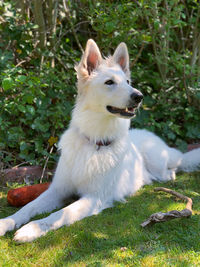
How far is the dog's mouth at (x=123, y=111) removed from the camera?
113 inches

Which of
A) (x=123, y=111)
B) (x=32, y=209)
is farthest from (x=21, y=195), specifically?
(x=123, y=111)

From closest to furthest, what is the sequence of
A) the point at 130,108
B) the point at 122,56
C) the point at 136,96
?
1. the point at 136,96
2. the point at 130,108
3. the point at 122,56

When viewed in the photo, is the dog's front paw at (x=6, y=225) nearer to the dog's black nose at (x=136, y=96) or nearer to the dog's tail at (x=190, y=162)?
the dog's black nose at (x=136, y=96)

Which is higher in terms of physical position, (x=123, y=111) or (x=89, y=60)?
(x=89, y=60)

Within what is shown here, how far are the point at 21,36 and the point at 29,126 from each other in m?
1.44

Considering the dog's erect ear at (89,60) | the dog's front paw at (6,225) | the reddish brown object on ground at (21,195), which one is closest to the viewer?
the dog's front paw at (6,225)

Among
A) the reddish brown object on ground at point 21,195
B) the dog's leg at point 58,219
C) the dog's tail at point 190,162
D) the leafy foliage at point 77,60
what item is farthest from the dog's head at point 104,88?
the dog's tail at point 190,162

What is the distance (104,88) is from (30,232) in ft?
4.90

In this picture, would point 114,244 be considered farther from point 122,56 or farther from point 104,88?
point 122,56

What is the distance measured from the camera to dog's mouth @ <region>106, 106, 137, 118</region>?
2.88 metres

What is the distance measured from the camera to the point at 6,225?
258 cm

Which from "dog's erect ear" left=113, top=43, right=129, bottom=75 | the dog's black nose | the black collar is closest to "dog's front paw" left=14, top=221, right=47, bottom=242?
the black collar

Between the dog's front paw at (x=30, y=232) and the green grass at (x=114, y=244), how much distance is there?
49mm

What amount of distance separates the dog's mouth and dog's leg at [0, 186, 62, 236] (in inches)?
41.6
